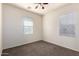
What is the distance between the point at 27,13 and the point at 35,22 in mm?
862

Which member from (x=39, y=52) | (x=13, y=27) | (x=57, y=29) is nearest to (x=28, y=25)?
(x=13, y=27)

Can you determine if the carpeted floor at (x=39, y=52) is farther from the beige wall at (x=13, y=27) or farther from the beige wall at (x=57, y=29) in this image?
the beige wall at (x=13, y=27)

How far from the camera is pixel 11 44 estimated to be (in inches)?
129

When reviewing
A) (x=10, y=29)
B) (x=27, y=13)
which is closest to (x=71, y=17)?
(x=27, y=13)

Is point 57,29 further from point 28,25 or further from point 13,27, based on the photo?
point 13,27

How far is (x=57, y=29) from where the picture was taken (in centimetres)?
388

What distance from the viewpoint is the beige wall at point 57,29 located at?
116 inches

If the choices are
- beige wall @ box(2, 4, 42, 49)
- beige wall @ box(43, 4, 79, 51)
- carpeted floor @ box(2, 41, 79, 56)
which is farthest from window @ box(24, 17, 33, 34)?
carpeted floor @ box(2, 41, 79, 56)

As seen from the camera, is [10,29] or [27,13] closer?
[10,29]

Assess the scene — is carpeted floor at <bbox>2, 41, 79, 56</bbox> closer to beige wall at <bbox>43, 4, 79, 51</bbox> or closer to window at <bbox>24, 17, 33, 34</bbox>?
beige wall at <bbox>43, 4, 79, 51</bbox>

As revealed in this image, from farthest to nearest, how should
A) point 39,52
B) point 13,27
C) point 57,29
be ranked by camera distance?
point 57,29
point 13,27
point 39,52

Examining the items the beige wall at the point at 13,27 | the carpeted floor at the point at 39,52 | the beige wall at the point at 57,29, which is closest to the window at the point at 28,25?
the beige wall at the point at 13,27

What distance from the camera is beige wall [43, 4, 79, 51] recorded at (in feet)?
9.68

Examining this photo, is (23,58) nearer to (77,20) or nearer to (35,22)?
(77,20)
